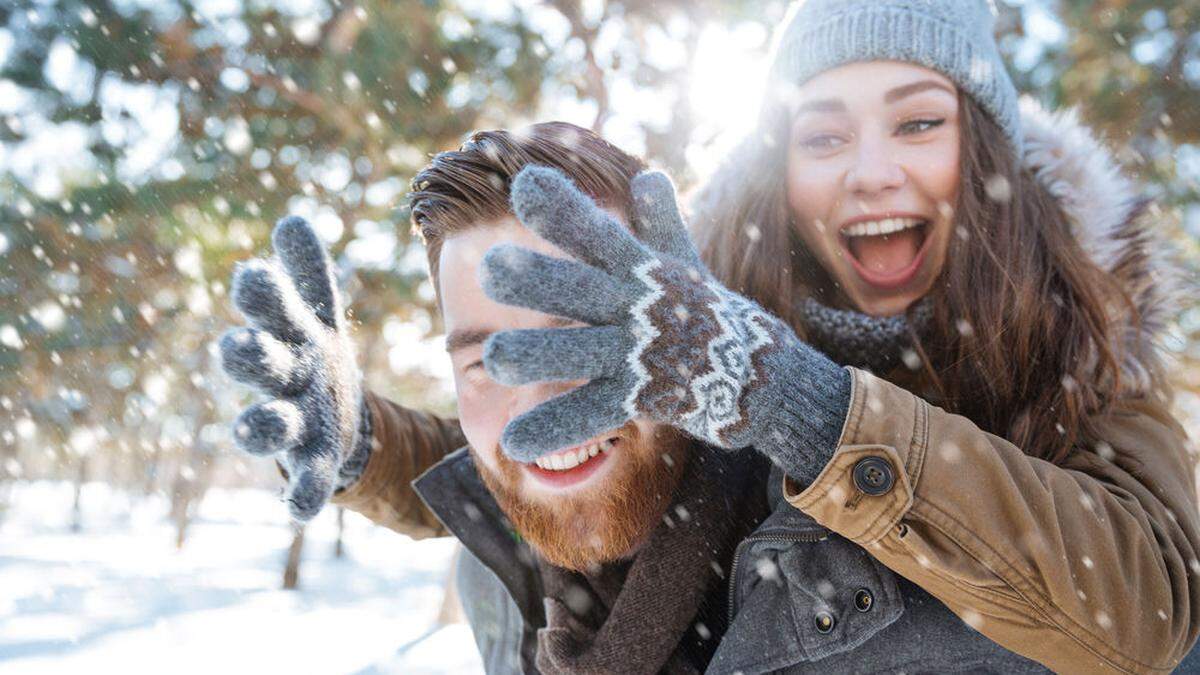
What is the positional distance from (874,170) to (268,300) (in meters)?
1.35

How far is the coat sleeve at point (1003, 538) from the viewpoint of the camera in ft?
3.58

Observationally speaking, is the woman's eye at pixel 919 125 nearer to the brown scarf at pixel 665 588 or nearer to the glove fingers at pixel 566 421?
the brown scarf at pixel 665 588

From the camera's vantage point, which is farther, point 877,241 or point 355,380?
point 877,241

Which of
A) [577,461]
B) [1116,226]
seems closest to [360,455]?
[577,461]

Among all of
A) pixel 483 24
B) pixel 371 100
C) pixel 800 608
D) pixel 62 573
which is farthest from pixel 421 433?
pixel 62 573

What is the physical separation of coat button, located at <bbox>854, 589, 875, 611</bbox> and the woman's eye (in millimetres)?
1114

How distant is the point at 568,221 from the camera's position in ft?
3.55

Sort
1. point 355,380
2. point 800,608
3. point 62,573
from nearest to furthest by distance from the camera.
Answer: point 800,608 < point 355,380 < point 62,573

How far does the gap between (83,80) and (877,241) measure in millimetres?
4576

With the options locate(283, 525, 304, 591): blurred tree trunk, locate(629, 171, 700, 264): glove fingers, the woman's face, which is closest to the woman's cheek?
the woman's face

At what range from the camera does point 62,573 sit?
7.89 meters

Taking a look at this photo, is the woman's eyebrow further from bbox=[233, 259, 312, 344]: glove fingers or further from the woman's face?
bbox=[233, 259, 312, 344]: glove fingers

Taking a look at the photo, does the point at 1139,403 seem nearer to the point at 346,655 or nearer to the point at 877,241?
the point at 877,241

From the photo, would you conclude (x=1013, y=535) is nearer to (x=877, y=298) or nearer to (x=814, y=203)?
(x=877, y=298)
